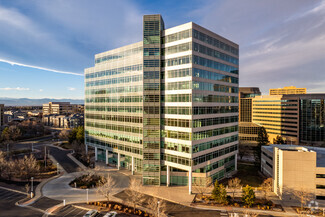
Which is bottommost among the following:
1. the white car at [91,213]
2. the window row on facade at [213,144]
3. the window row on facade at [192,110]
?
the white car at [91,213]

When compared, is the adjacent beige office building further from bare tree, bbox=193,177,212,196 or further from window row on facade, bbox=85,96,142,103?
window row on facade, bbox=85,96,142,103

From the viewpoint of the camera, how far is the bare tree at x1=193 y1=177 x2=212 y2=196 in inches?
1640

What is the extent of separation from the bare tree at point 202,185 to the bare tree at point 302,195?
16966 mm

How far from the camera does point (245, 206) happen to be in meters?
35.2

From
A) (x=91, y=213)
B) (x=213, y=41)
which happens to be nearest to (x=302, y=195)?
(x=213, y=41)

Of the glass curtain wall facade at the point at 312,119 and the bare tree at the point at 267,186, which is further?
the glass curtain wall facade at the point at 312,119

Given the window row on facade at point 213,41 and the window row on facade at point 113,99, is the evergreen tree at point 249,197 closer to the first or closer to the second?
the window row on facade at point 113,99

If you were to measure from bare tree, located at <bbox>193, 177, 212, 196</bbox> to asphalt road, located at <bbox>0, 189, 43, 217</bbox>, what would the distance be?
31719 millimetres

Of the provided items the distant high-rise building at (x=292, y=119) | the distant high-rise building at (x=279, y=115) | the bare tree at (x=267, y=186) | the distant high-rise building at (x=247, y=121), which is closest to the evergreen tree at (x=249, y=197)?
the bare tree at (x=267, y=186)

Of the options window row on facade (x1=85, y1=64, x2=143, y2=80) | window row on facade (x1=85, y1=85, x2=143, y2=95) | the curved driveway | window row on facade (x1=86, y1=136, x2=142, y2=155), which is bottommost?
the curved driveway

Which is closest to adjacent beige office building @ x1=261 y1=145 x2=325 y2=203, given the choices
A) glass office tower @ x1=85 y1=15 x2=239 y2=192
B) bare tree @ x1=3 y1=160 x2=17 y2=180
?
glass office tower @ x1=85 y1=15 x2=239 y2=192

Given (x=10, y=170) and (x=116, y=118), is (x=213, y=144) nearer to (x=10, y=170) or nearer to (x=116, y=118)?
(x=116, y=118)

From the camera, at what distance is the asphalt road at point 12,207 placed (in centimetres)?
3156

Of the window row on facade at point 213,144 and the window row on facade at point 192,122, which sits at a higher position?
the window row on facade at point 192,122
